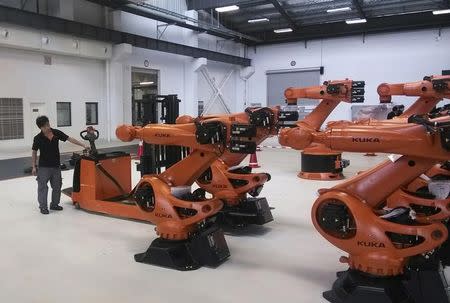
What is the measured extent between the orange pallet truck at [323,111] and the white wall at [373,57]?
35.9 ft

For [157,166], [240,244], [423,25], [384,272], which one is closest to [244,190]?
[240,244]

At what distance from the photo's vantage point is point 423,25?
17.2 meters

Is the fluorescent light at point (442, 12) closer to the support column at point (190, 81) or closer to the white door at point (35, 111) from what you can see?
the support column at point (190, 81)

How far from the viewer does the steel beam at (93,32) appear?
11398 millimetres

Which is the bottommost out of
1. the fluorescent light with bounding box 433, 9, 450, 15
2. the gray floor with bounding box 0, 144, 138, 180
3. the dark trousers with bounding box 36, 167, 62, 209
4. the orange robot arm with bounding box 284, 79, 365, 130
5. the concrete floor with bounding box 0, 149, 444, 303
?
the concrete floor with bounding box 0, 149, 444, 303

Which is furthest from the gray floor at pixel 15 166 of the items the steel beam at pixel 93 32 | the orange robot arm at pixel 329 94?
the orange robot arm at pixel 329 94

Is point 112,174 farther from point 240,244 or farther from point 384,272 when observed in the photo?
point 384,272

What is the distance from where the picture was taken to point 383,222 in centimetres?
300

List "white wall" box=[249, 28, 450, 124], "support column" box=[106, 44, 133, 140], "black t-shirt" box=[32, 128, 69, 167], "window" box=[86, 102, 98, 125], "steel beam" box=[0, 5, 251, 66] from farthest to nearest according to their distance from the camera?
1. "white wall" box=[249, 28, 450, 124]
2. "window" box=[86, 102, 98, 125]
3. "support column" box=[106, 44, 133, 140]
4. "steel beam" box=[0, 5, 251, 66]
5. "black t-shirt" box=[32, 128, 69, 167]

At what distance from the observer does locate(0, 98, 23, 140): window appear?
12.4 metres

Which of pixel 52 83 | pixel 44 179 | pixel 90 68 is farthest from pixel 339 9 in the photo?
pixel 44 179

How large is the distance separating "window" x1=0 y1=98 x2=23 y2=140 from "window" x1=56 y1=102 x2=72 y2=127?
1341mm

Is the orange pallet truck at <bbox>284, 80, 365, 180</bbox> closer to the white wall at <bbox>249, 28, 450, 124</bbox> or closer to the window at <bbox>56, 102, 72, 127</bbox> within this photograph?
the window at <bbox>56, 102, 72, 127</bbox>

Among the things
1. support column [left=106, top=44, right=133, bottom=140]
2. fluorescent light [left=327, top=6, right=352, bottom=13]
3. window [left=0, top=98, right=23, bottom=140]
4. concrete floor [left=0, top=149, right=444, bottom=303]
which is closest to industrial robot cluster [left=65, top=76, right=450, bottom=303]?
concrete floor [left=0, top=149, right=444, bottom=303]
